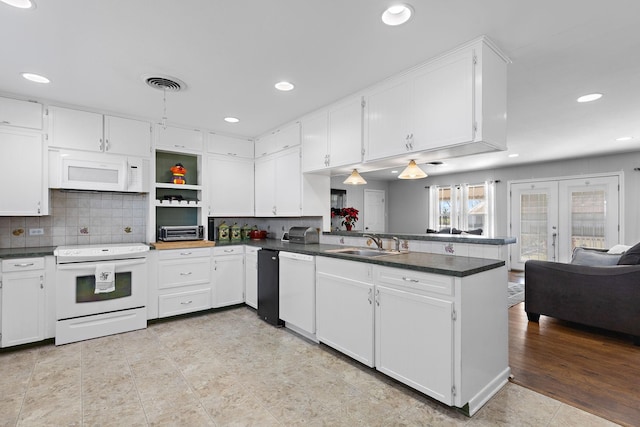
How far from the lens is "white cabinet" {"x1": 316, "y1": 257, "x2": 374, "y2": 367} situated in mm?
2432

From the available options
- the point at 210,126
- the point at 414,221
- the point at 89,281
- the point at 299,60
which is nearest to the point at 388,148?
the point at 299,60

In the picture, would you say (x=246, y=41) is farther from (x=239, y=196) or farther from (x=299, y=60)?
(x=239, y=196)

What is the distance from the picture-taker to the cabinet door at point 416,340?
192 centimetres

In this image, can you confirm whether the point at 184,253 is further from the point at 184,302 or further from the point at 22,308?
the point at 22,308

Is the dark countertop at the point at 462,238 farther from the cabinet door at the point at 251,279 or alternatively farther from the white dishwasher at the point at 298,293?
the cabinet door at the point at 251,279

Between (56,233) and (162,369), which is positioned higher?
(56,233)

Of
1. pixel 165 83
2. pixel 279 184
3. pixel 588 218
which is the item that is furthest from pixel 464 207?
pixel 165 83

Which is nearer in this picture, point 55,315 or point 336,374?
point 336,374

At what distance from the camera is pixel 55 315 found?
9.96 feet

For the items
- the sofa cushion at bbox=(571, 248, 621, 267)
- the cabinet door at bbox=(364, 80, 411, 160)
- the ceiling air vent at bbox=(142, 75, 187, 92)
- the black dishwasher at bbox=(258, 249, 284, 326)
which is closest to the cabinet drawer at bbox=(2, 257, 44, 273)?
the ceiling air vent at bbox=(142, 75, 187, 92)

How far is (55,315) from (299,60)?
3340 millimetres

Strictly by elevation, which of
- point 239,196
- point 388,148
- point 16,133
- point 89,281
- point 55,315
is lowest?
point 55,315

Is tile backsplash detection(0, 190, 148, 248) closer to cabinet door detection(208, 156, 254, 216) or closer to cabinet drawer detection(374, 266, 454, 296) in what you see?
cabinet door detection(208, 156, 254, 216)

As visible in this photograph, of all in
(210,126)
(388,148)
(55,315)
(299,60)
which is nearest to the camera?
(299,60)
